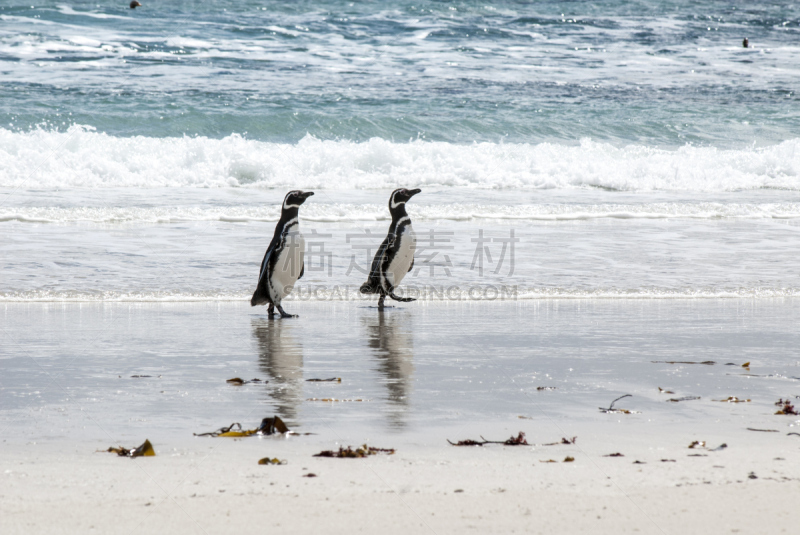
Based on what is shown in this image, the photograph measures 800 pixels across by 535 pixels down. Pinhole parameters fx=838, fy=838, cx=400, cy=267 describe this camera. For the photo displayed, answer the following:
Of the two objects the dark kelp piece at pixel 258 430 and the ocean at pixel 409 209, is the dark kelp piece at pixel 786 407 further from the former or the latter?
the dark kelp piece at pixel 258 430

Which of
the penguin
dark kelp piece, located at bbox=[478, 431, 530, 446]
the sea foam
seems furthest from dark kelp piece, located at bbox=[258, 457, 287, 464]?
the sea foam

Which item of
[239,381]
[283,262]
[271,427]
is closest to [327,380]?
[239,381]

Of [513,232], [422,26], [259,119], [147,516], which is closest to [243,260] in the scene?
[513,232]

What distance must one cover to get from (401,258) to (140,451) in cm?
401

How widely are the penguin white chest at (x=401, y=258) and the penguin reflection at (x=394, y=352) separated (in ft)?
1.35

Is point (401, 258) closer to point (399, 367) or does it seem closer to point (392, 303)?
point (392, 303)

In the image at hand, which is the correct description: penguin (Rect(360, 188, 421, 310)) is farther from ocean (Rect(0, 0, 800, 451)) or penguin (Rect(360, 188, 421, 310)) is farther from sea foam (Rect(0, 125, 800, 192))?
sea foam (Rect(0, 125, 800, 192))

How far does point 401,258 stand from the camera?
6480 millimetres

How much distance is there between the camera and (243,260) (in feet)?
25.4

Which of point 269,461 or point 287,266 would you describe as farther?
point 287,266

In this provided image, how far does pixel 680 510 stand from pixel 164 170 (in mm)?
12713

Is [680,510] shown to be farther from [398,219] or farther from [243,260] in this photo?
[243,260]

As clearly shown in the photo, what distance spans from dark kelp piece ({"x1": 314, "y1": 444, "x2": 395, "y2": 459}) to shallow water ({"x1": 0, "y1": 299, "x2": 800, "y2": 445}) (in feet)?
0.57

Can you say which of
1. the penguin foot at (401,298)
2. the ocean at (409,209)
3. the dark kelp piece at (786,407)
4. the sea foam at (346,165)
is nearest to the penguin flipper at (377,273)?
the penguin foot at (401,298)
